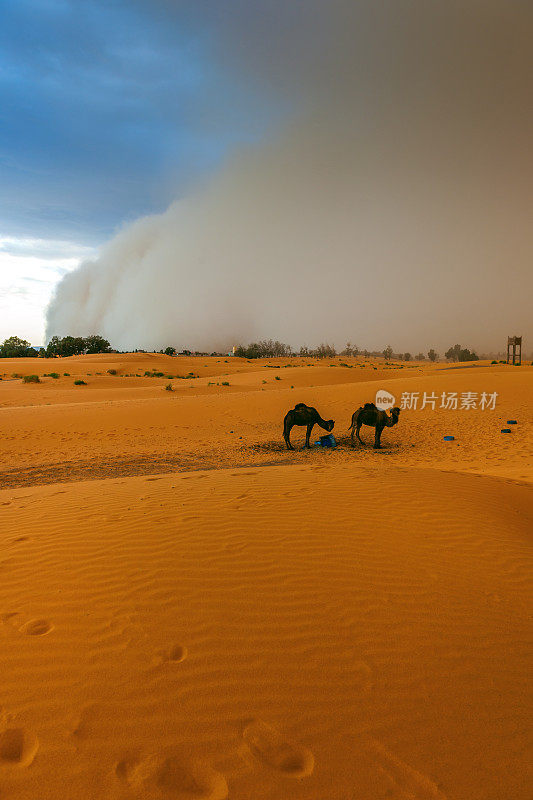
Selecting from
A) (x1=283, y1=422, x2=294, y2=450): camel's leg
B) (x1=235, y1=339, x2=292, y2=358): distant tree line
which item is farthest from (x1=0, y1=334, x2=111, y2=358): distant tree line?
(x1=283, y1=422, x2=294, y2=450): camel's leg

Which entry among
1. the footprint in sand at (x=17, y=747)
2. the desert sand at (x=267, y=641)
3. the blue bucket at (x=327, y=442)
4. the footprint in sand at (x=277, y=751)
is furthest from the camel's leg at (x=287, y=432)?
the footprint in sand at (x=17, y=747)

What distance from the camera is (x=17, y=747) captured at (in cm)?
233

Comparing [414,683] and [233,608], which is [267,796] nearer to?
[414,683]

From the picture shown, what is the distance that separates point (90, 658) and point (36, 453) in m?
13.2

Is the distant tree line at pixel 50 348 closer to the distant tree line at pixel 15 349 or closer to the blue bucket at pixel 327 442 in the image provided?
the distant tree line at pixel 15 349

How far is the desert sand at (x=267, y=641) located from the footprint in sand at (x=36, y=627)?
2 centimetres

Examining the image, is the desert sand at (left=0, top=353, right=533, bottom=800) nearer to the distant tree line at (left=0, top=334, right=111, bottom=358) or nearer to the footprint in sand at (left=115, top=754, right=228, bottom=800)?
the footprint in sand at (left=115, top=754, right=228, bottom=800)

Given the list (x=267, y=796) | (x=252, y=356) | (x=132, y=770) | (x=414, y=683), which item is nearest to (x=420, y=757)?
(x=414, y=683)

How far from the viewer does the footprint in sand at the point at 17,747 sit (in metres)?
2.25

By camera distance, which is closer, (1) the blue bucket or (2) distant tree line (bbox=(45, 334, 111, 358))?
(1) the blue bucket

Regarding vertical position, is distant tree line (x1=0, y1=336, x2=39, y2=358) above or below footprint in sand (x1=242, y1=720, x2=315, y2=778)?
above

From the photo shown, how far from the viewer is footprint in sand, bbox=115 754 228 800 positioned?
212 cm

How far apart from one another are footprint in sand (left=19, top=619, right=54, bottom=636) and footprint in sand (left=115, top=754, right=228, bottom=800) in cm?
141

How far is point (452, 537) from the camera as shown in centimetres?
546
